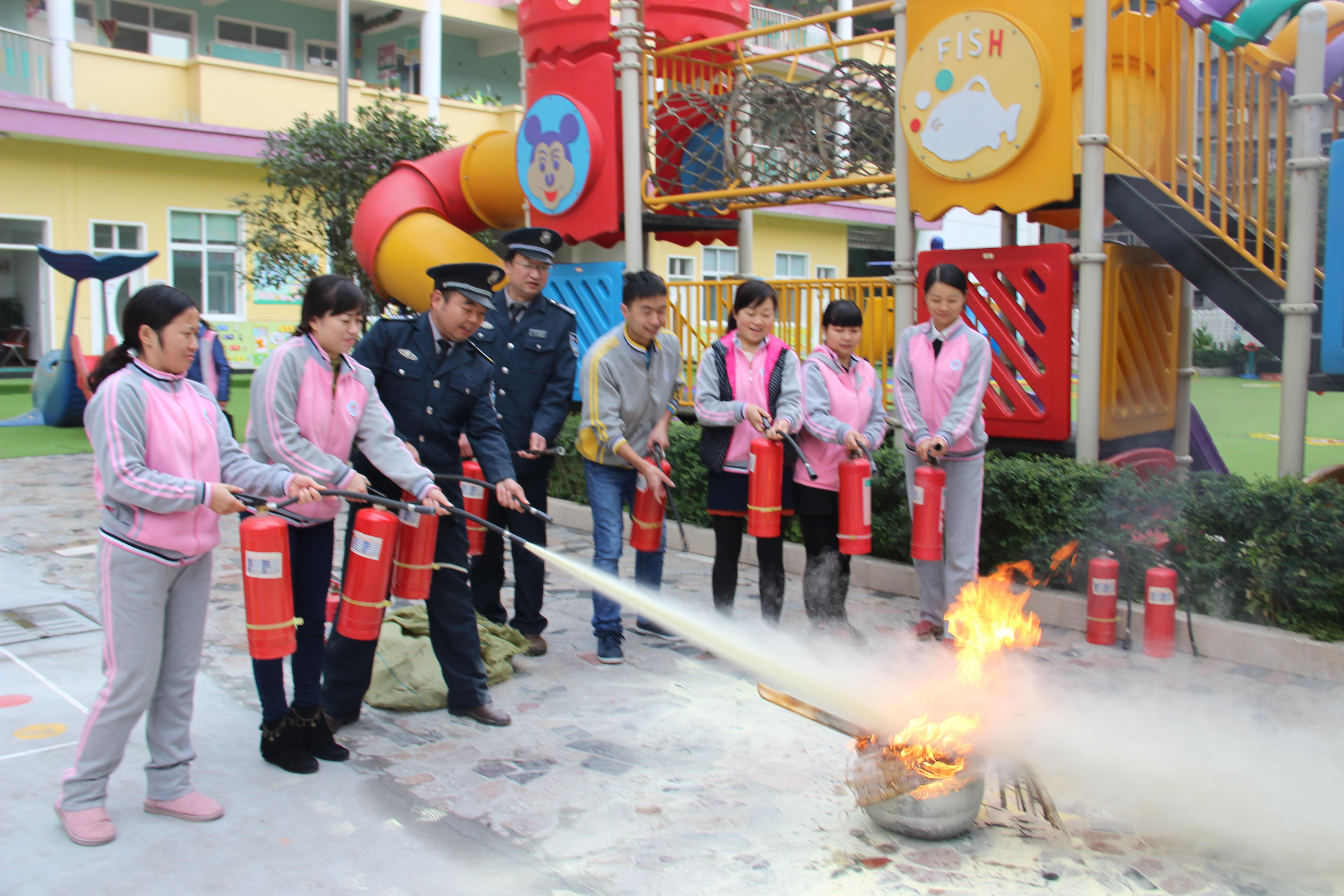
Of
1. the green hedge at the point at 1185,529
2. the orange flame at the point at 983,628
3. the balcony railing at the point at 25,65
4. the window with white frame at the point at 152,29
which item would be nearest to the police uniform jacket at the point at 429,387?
the orange flame at the point at 983,628

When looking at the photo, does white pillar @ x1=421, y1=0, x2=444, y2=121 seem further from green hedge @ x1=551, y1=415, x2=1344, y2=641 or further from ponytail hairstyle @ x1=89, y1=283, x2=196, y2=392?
ponytail hairstyle @ x1=89, y1=283, x2=196, y2=392

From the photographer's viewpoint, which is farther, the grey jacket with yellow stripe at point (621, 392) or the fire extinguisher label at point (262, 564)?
the grey jacket with yellow stripe at point (621, 392)

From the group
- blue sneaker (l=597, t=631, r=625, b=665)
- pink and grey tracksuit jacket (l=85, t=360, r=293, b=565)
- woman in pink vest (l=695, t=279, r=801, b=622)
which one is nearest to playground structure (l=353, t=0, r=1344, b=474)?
woman in pink vest (l=695, t=279, r=801, b=622)

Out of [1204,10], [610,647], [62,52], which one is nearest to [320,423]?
[610,647]

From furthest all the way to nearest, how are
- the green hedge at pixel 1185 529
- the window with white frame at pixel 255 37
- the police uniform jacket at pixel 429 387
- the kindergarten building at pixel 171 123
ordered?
the window with white frame at pixel 255 37 < the kindergarten building at pixel 171 123 < the green hedge at pixel 1185 529 < the police uniform jacket at pixel 429 387

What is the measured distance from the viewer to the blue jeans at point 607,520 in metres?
5.61

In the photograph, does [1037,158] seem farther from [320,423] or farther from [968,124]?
[320,423]

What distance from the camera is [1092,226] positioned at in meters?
6.46

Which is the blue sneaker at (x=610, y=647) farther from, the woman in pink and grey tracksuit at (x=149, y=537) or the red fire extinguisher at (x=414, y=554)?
the woman in pink and grey tracksuit at (x=149, y=537)

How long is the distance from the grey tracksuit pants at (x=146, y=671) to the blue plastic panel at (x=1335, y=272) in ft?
18.4

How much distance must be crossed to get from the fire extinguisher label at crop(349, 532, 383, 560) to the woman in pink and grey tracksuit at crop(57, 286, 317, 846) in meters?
0.61

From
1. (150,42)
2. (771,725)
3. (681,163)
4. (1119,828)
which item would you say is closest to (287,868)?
(771,725)

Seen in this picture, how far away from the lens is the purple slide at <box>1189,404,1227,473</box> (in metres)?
8.52

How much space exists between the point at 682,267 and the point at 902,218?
886 inches
